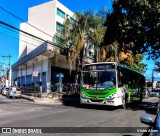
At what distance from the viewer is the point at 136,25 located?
2084 cm

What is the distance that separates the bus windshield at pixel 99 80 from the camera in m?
19.7

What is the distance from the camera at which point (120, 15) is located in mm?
22219

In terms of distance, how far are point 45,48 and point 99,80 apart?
16.5m

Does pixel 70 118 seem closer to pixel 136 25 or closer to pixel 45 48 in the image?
pixel 136 25

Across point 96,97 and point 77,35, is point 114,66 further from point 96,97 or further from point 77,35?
point 77,35

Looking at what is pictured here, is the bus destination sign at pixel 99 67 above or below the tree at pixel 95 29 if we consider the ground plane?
below

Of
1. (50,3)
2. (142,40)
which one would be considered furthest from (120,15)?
(50,3)

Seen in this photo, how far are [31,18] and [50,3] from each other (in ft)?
22.7

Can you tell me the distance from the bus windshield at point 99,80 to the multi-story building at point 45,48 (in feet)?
48.6

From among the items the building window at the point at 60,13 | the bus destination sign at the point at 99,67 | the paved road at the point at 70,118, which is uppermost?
the building window at the point at 60,13

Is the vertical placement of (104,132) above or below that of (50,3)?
below

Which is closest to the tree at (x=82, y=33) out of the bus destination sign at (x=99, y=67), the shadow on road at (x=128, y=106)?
the shadow on road at (x=128, y=106)

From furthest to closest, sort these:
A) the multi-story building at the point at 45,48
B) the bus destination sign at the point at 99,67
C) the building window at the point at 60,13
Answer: the building window at the point at 60,13 → the multi-story building at the point at 45,48 → the bus destination sign at the point at 99,67

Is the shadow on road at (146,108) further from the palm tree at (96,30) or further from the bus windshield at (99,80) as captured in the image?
the palm tree at (96,30)
